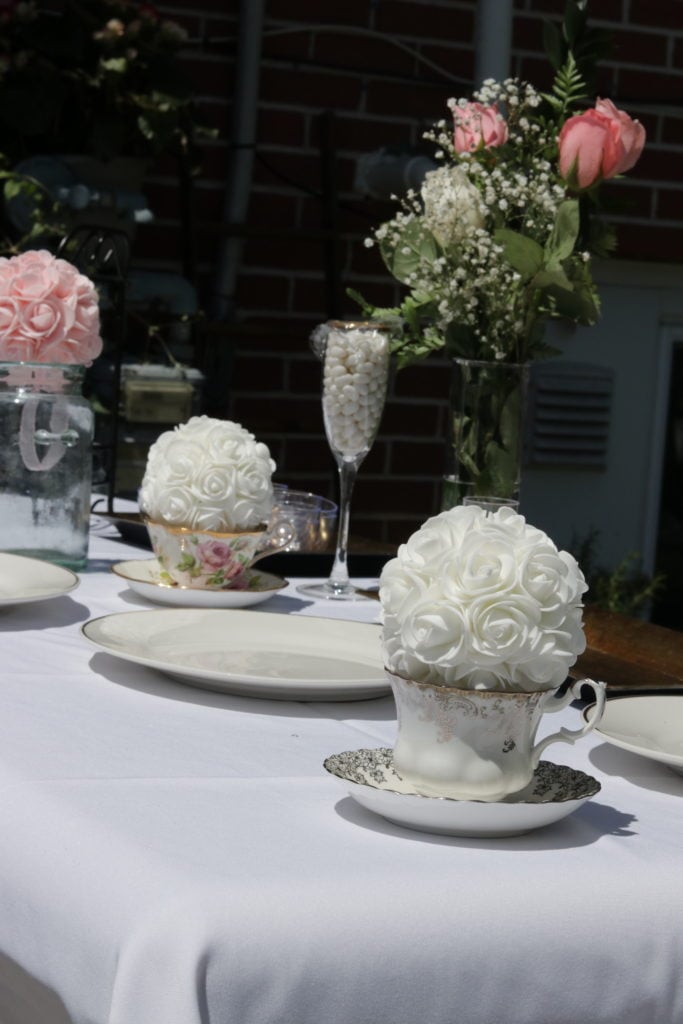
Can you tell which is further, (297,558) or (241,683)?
(297,558)

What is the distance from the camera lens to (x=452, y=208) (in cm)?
161

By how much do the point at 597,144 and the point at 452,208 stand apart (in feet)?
0.49

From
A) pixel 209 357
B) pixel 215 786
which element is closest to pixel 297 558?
pixel 215 786

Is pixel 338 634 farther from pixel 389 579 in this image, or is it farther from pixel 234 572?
→ pixel 389 579

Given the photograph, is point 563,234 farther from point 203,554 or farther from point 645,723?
point 645,723

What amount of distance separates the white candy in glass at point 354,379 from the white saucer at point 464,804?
701 millimetres

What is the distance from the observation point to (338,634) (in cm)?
135

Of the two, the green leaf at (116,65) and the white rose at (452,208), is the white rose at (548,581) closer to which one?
the white rose at (452,208)

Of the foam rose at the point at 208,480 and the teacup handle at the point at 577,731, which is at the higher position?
the foam rose at the point at 208,480

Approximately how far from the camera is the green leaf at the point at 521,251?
1.55 m

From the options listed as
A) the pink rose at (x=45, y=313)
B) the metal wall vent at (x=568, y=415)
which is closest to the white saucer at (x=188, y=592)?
the pink rose at (x=45, y=313)

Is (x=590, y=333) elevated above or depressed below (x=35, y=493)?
above

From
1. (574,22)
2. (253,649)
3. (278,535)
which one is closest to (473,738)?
(253,649)

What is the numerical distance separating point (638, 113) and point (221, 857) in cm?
356
